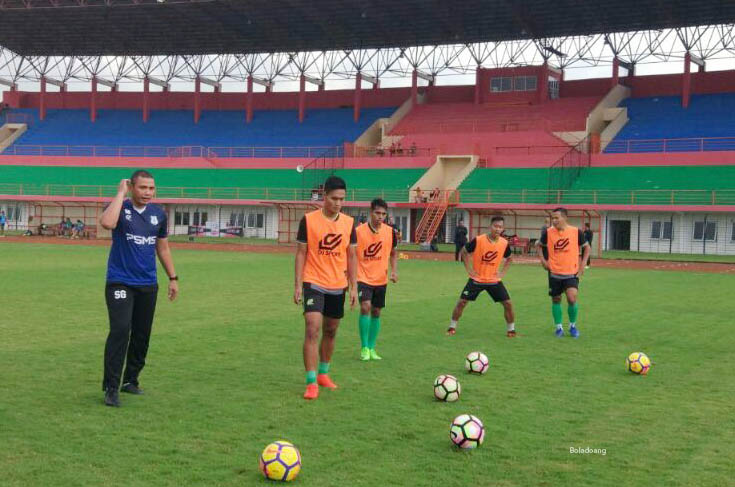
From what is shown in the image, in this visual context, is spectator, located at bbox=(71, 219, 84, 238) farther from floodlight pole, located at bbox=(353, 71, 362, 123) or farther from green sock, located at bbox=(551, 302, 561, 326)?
green sock, located at bbox=(551, 302, 561, 326)

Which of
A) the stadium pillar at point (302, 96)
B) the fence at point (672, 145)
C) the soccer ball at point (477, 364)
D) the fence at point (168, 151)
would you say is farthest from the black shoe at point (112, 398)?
the stadium pillar at point (302, 96)

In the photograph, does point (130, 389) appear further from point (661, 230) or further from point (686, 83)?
point (686, 83)

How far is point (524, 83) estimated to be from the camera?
64.5 m

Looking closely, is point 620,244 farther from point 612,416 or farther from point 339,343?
point 612,416

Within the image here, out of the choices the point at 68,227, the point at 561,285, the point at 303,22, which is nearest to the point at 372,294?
the point at 561,285

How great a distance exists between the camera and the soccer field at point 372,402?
6121 millimetres

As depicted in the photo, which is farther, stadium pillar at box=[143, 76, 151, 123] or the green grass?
stadium pillar at box=[143, 76, 151, 123]

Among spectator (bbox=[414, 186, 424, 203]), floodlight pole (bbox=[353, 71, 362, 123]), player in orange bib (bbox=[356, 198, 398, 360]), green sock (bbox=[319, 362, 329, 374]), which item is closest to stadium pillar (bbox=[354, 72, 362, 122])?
floodlight pole (bbox=[353, 71, 362, 123])

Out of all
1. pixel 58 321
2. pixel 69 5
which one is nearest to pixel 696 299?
pixel 58 321

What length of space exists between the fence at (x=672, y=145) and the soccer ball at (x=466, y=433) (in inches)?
1916

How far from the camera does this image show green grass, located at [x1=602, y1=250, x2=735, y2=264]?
39781 mm

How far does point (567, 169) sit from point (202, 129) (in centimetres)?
3312

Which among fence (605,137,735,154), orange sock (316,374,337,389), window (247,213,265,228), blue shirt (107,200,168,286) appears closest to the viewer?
blue shirt (107,200,168,286)

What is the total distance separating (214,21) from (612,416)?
202ft
